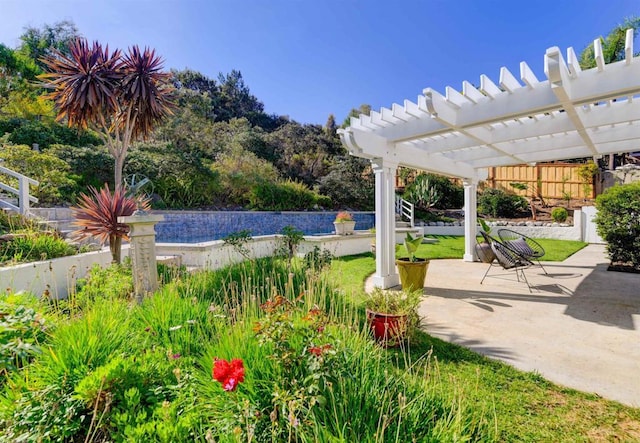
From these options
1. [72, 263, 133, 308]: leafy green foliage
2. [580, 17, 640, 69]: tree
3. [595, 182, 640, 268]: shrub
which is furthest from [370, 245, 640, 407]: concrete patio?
[580, 17, 640, 69]: tree

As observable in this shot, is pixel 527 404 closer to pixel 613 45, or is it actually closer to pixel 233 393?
pixel 233 393

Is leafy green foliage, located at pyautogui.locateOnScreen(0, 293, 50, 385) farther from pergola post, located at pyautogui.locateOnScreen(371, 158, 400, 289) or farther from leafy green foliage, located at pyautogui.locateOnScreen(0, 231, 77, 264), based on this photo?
pergola post, located at pyautogui.locateOnScreen(371, 158, 400, 289)

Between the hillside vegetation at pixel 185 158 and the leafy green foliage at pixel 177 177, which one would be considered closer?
the hillside vegetation at pixel 185 158

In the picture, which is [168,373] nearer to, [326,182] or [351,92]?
[326,182]

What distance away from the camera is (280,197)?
14.7m

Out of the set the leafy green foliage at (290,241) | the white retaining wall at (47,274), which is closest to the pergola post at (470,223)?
the leafy green foliage at (290,241)

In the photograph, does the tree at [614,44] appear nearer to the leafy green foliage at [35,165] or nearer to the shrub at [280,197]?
the shrub at [280,197]

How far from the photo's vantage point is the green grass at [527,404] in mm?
1854

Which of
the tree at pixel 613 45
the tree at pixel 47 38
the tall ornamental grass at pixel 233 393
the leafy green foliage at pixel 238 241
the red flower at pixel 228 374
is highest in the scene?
Result: the tree at pixel 47 38

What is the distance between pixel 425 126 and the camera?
4.53 m

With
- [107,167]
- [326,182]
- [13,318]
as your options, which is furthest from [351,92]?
[13,318]

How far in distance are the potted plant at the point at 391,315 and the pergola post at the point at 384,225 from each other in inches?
72.3

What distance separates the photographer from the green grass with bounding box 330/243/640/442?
185cm

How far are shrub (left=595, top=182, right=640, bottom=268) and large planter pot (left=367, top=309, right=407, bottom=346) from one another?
6.50 m
